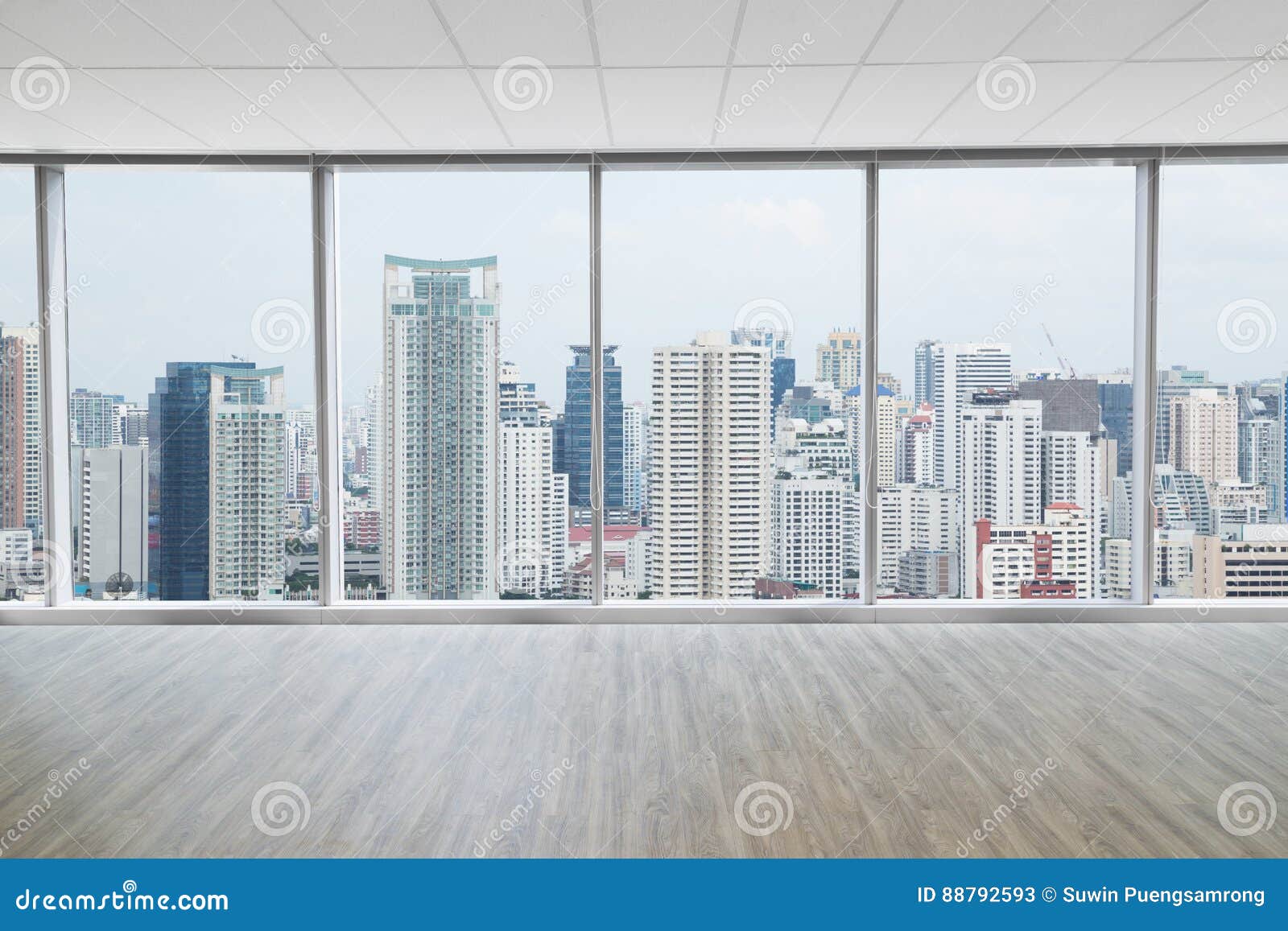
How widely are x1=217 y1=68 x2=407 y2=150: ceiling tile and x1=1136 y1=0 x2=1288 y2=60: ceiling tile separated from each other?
3.10 m

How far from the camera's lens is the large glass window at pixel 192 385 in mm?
4961

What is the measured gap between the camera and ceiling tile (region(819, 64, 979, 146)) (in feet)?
11.8

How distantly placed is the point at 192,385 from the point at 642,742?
359 centimetres

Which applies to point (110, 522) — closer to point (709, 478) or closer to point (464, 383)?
point (464, 383)

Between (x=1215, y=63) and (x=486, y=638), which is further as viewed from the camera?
(x=486, y=638)

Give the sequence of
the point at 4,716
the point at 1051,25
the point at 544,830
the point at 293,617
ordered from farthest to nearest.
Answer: the point at 293,617
the point at 4,716
the point at 1051,25
the point at 544,830

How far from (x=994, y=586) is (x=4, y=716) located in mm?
4913

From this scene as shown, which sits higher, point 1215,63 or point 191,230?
point 1215,63

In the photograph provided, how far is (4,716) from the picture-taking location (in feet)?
11.2

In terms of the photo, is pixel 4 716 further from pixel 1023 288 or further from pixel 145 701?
pixel 1023 288

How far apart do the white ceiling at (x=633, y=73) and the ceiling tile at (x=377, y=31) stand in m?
0.01

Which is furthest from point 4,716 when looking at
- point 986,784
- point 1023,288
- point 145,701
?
point 1023,288

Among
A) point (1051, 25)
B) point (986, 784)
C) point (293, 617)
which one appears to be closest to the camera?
point (986, 784)

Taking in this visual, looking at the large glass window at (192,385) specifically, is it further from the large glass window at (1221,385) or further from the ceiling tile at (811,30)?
the large glass window at (1221,385)
